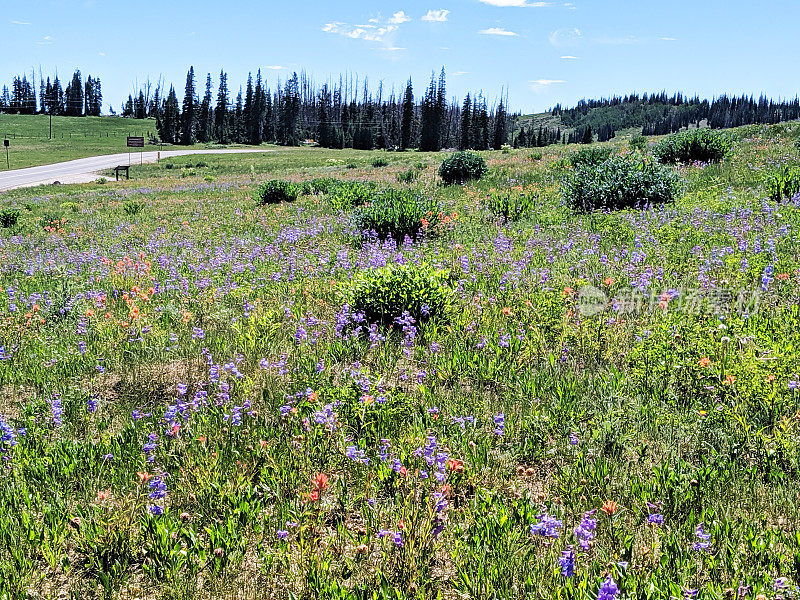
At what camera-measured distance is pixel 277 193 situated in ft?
61.8

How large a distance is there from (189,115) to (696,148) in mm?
116841

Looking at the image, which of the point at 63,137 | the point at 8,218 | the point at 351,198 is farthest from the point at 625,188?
the point at 63,137

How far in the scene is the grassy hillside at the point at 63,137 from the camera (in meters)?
64.5

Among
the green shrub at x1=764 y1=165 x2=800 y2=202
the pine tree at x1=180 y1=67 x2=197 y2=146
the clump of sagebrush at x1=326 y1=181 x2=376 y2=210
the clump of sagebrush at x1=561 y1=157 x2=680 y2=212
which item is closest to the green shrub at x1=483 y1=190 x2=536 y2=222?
the clump of sagebrush at x1=561 y1=157 x2=680 y2=212

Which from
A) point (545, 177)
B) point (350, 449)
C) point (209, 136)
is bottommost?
point (350, 449)

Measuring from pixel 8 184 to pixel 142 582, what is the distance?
43.9m

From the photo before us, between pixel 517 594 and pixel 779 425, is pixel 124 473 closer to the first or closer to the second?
pixel 517 594

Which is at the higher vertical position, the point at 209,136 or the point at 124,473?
the point at 209,136

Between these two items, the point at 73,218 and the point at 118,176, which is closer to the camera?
the point at 73,218

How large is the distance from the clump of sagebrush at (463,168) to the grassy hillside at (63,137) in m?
48.7

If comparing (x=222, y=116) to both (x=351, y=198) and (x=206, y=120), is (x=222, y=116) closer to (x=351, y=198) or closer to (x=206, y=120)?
(x=206, y=120)

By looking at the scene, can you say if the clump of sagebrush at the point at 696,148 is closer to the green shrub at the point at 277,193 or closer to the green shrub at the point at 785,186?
the green shrub at the point at 785,186

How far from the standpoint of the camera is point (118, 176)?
42.7 m

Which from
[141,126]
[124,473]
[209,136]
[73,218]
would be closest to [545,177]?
[73,218]
